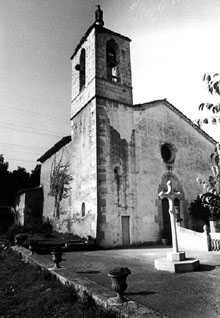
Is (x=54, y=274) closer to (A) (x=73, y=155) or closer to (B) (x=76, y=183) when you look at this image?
(B) (x=76, y=183)

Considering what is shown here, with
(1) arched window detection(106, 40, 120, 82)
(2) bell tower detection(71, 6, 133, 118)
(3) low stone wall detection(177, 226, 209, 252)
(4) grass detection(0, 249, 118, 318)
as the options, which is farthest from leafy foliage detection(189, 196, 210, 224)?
(4) grass detection(0, 249, 118, 318)

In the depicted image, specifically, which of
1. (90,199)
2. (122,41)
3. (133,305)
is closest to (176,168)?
(90,199)

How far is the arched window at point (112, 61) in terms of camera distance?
16.2 metres

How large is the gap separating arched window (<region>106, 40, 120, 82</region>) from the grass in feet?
42.4

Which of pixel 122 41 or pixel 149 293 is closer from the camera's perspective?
pixel 149 293

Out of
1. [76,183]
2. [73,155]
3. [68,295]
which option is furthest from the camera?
[73,155]

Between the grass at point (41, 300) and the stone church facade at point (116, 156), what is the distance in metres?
6.79

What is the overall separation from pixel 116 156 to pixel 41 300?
10.1 meters

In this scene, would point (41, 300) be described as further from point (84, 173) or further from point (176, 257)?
point (84, 173)

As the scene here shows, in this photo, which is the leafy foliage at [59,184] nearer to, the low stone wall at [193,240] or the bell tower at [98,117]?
the bell tower at [98,117]

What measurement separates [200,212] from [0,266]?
40.8 ft

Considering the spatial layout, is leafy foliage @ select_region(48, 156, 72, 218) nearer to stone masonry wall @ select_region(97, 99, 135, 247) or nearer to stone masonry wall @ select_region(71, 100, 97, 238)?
stone masonry wall @ select_region(71, 100, 97, 238)

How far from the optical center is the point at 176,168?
16.7 m

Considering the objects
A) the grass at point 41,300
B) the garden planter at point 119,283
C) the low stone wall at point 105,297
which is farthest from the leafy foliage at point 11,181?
the garden planter at point 119,283
